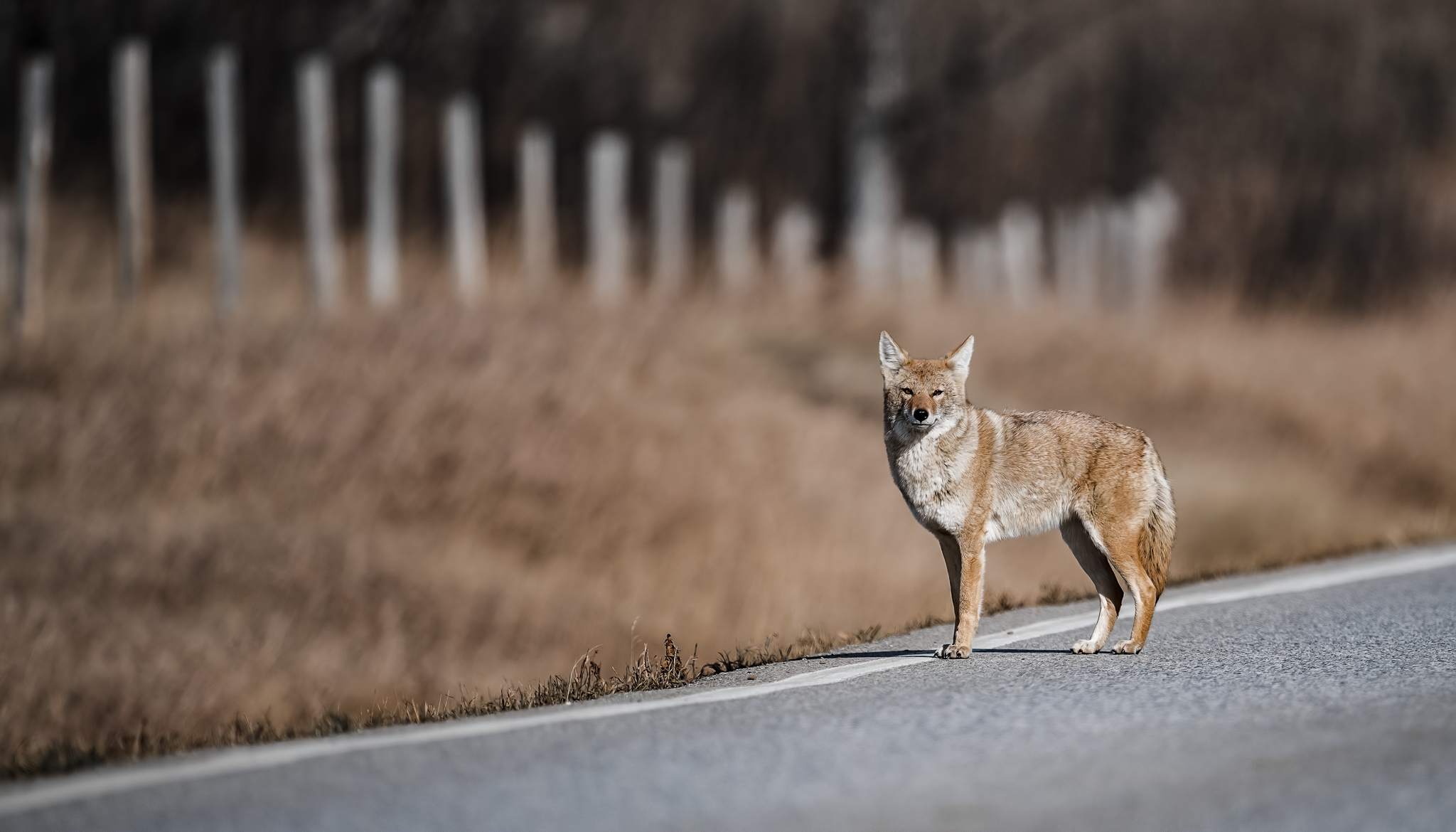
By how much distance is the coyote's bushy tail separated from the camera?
6.10m

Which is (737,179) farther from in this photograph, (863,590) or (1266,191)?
(863,590)

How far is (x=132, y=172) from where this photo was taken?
12.9 m

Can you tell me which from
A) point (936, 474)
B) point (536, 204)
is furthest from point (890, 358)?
point (536, 204)

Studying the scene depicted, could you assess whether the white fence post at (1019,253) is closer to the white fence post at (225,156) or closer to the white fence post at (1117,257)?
the white fence post at (1117,257)

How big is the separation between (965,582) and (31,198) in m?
9.34

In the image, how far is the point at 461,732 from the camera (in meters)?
5.04

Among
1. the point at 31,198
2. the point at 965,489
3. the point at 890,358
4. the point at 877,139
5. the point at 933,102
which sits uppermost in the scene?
the point at 933,102

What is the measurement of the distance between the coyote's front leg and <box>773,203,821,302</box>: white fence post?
1211 cm

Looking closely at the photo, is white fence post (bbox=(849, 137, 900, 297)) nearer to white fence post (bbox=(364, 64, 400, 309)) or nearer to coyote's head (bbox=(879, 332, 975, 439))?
white fence post (bbox=(364, 64, 400, 309))

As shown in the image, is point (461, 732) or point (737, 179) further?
point (737, 179)

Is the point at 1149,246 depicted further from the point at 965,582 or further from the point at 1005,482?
the point at 965,582

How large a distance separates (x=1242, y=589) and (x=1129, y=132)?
24.2 meters

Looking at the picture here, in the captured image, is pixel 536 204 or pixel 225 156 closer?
pixel 225 156

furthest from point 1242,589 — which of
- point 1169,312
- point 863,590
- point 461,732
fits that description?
point 1169,312
